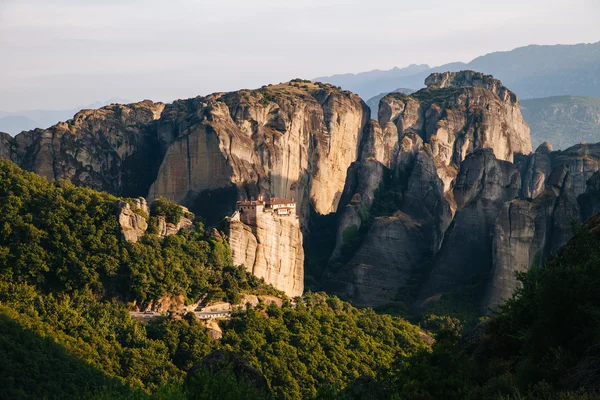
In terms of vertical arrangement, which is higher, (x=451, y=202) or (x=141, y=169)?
(x=141, y=169)

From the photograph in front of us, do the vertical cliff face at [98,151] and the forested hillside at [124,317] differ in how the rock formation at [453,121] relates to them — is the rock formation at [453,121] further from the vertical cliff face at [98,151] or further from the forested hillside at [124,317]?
the forested hillside at [124,317]

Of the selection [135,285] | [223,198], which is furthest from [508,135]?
[135,285]

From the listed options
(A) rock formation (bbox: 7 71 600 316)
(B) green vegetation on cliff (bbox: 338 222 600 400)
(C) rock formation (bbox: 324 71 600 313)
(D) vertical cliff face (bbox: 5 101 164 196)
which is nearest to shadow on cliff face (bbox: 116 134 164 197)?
(D) vertical cliff face (bbox: 5 101 164 196)

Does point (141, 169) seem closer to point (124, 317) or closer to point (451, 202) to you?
point (451, 202)

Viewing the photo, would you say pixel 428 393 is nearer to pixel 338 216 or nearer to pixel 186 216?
pixel 186 216

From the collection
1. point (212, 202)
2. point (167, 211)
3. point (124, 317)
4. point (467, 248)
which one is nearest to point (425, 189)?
point (467, 248)
